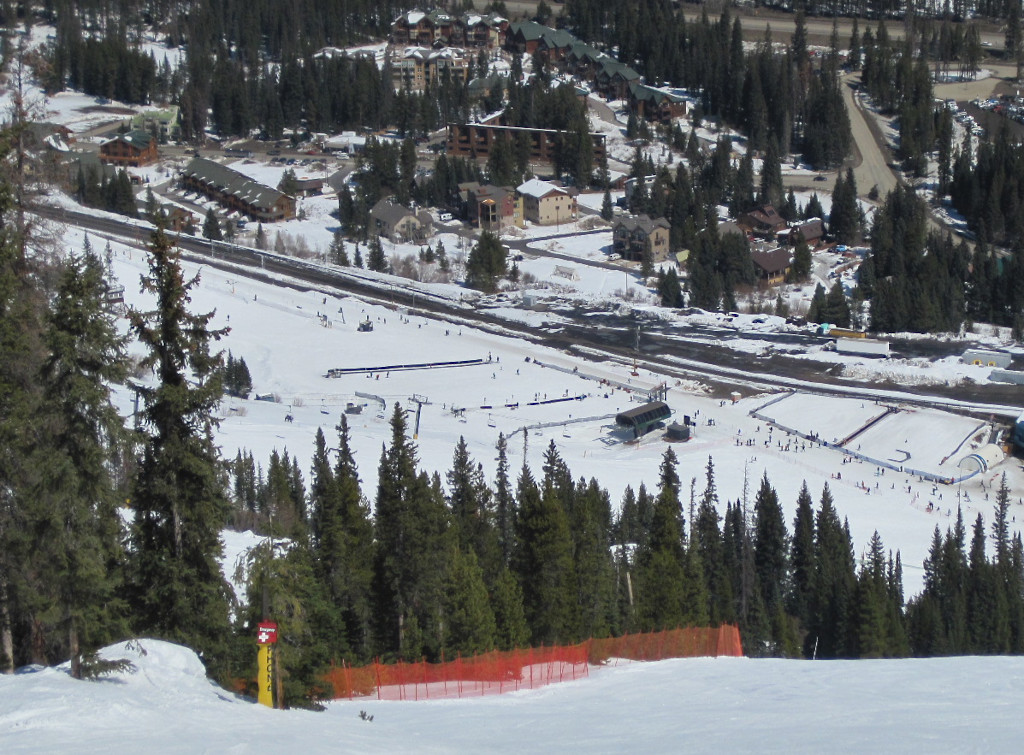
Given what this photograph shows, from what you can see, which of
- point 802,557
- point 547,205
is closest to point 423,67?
point 547,205

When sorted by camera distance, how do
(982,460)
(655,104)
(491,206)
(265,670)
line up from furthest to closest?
(655,104)
(491,206)
(982,460)
(265,670)

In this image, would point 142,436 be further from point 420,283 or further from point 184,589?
point 420,283

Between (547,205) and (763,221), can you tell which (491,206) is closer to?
(547,205)

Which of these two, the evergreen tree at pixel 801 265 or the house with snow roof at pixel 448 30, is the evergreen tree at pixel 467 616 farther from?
the house with snow roof at pixel 448 30

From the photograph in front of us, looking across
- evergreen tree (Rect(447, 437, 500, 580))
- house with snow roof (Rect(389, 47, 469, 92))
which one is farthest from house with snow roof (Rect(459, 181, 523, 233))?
evergreen tree (Rect(447, 437, 500, 580))

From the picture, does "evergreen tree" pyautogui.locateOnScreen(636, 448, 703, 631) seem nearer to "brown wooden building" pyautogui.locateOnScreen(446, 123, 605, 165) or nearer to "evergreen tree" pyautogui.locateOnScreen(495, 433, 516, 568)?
"evergreen tree" pyautogui.locateOnScreen(495, 433, 516, 568)

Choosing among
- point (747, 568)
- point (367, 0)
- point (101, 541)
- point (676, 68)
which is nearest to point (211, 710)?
point (101, 541)
